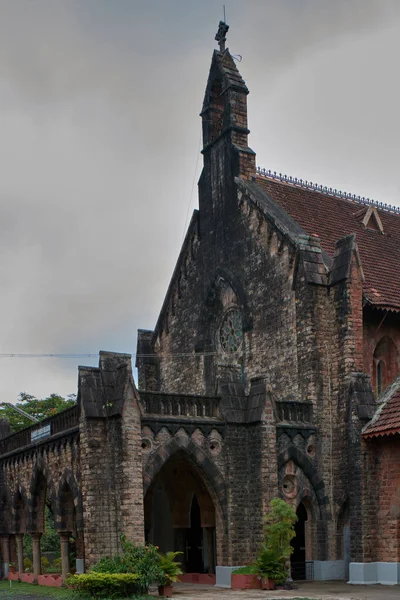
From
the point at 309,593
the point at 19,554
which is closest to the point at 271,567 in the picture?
the point at 309,593

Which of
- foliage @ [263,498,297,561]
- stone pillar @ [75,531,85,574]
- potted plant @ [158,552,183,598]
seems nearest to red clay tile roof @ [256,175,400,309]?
foliage @ [263,498,297,561]

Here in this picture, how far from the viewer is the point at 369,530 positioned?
26.5 m

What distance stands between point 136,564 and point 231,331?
12.1 meters

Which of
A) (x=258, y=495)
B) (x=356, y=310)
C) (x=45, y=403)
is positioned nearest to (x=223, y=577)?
(x=258, y=495)

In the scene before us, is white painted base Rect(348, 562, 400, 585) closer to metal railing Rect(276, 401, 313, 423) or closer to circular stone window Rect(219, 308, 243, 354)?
metal railing Rect(276, 401, 313, 423)

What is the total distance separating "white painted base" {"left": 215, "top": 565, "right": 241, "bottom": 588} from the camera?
85.6ft

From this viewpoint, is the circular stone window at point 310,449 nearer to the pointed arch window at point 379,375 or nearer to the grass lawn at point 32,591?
the pointed arch window at point 379,375

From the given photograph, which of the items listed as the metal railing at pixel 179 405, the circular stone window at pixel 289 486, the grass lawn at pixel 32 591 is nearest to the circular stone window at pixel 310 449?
the circular stone window at pixel 289 486

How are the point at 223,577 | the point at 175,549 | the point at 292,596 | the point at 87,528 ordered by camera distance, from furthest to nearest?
the point at 175,549
the point at 223,577
the point at 87,528
the point at 292,596

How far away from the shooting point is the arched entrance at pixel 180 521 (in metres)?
30.9

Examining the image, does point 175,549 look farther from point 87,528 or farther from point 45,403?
point 45,403

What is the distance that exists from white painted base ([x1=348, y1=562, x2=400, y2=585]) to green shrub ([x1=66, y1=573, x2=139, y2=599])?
733 cm

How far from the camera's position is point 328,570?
90.4 ft

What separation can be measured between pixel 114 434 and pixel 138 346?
42.3 feet
